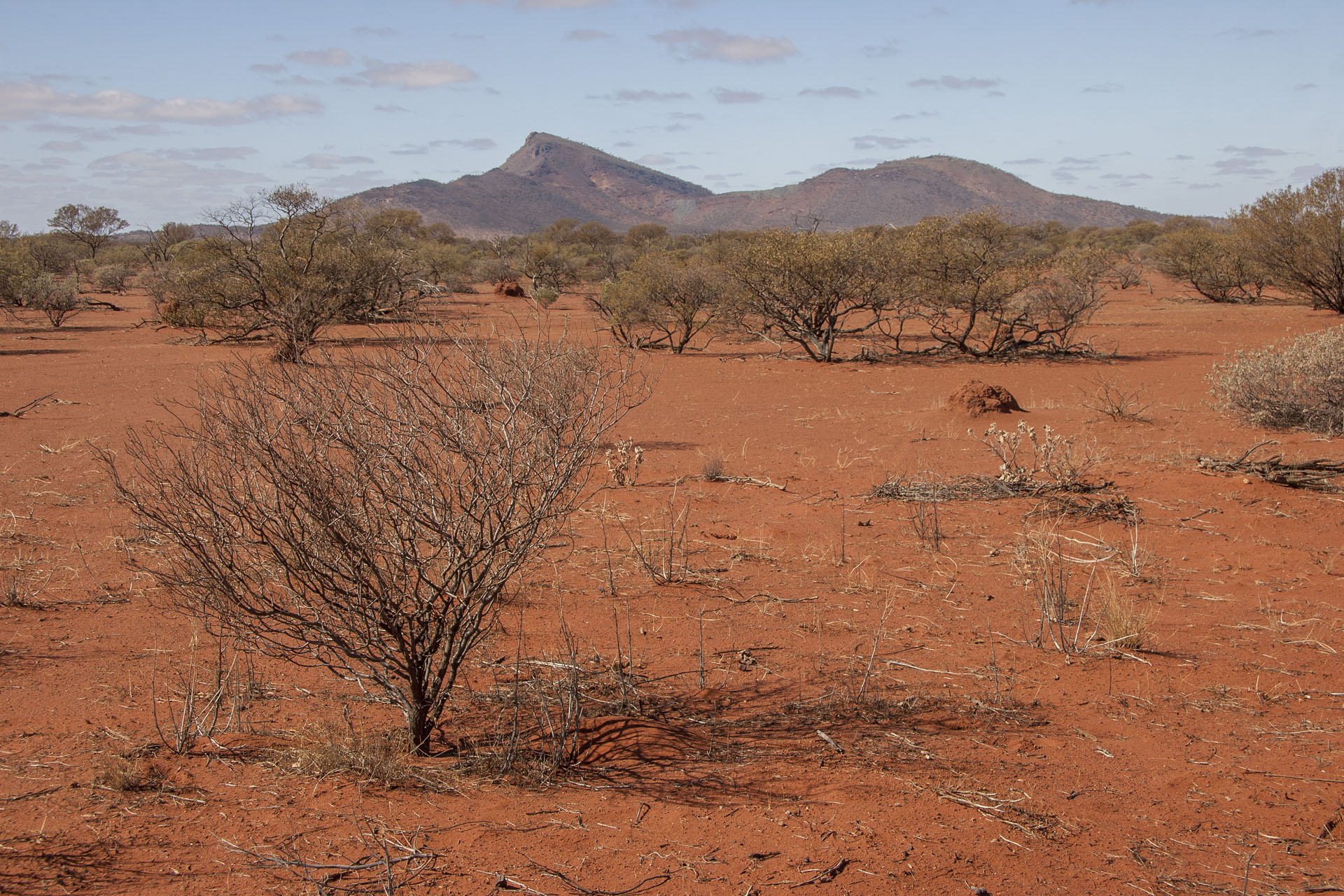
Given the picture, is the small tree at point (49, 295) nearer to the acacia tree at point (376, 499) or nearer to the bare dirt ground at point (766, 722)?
the bare dirt ground at point (766, 722)

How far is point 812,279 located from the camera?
2020 cm

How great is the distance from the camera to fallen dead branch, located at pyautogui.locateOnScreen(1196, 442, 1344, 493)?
7777mm

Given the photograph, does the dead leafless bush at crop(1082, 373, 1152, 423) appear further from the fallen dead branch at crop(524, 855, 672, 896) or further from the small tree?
the small tree

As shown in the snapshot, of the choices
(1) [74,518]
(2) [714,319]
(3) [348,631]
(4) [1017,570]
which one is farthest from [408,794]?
(2) [714,319]

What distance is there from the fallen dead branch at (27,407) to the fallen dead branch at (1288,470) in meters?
15.6

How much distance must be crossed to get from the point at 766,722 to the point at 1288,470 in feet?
21.6

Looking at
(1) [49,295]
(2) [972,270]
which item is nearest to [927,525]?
(2) [972,270]

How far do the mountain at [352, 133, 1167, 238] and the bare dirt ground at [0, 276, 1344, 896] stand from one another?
3943 inches

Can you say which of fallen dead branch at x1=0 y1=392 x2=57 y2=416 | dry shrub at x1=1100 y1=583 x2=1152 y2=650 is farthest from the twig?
fallen dead branch at x1=0 y1=392 x2=57 y2=416

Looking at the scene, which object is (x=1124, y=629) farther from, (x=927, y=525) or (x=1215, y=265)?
(x=1215, y=265)

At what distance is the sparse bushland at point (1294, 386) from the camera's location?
1023 cm

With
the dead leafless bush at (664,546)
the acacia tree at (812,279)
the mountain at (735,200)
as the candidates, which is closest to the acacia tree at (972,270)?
the acacia tree at (812,279)

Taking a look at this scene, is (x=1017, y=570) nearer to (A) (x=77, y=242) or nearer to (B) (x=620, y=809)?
(B) (x=620, y=809)

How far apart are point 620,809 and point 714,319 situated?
70.0 ft
